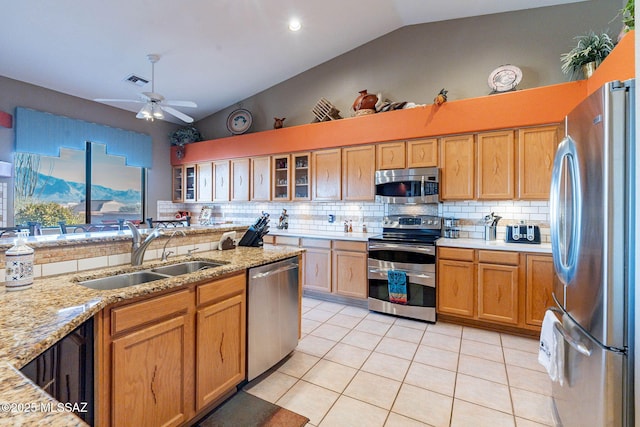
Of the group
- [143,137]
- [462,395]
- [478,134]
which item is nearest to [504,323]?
[462,395]

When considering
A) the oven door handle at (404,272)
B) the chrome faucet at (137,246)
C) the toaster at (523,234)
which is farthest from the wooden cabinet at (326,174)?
the chrome faucet at (137,246)

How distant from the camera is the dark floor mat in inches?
70.3

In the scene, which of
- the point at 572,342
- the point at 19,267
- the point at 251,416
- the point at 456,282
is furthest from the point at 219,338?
the point at 456,282

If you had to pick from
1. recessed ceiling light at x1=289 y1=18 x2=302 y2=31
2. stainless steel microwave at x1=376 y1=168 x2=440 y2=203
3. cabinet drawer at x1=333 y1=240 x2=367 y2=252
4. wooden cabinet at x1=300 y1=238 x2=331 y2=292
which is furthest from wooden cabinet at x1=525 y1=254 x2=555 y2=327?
recessed ceiling light at x1=289 y1=18 x2=302 y2=31

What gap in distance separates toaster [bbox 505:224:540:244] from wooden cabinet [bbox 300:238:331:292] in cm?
219

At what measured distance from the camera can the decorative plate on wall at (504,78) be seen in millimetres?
3410

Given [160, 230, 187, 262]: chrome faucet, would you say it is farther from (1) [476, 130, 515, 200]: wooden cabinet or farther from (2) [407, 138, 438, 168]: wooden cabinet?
(1) [476, 130, 515, 200]: wooden cabinet

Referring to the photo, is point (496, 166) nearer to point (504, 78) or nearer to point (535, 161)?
point (535, 161)

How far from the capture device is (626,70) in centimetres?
211

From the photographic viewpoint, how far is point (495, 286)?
3.06m

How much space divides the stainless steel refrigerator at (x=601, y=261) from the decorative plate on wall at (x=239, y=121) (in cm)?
478

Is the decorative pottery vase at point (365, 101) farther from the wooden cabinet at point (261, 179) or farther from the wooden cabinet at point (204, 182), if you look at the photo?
the wooden cabinet at point (204, 182)

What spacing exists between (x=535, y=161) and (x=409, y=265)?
1.75 metres

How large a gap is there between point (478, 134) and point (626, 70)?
134 centimetres
